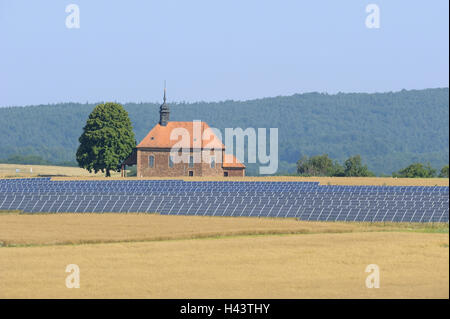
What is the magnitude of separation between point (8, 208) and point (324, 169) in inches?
4159

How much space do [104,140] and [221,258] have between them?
91.8 meters

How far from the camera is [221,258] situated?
143ft

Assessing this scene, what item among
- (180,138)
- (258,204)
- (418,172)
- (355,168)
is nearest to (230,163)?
(180,138)

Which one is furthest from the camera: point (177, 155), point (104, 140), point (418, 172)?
point (418, 172)

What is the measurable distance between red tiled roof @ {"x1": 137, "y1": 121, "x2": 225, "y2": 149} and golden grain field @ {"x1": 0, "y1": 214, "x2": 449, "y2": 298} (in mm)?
72831

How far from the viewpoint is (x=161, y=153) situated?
138250 mm

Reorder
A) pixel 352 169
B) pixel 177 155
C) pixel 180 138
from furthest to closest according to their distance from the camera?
pixel 352 169, pixel 180 138, pixel 177 155

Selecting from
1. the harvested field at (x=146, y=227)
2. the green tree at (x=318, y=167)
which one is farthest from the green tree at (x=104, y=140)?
the harvested field at (x=146, y=227)

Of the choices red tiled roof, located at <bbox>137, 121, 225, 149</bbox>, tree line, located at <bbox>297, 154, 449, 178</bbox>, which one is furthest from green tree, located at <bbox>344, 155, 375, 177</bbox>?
red tiled roof, located at <bbox>137, 121, 225, 149</bbox>

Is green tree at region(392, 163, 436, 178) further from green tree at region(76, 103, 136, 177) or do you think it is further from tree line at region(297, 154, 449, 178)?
green tree at region(76, 103, 136, 177)

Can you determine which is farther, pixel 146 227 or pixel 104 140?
pixel 104 140

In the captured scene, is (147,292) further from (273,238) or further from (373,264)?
(273,238)

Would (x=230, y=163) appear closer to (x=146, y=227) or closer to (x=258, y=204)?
(x=258, y=204)
